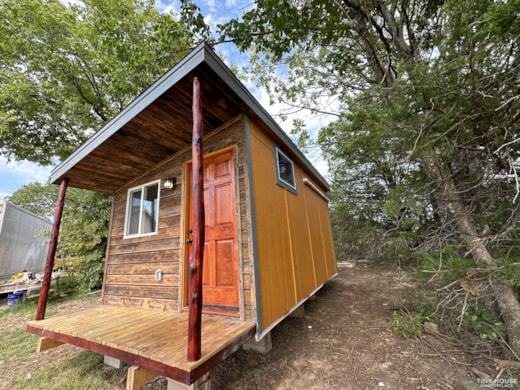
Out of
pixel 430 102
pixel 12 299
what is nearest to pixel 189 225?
pixel 430 102

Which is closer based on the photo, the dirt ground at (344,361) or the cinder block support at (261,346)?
the dirt ground at (344,361)

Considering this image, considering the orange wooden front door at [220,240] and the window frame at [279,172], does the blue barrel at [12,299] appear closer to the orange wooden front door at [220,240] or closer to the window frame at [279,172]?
the orange wooden front door at [220,240]

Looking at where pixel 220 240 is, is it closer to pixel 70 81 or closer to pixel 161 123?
pixel 161 123

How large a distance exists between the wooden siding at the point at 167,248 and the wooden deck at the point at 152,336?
0.96ft

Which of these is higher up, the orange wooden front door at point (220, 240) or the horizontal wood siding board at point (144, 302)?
the orange wooden front door at point (220, 240)

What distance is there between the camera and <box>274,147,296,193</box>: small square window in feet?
→ 10.9

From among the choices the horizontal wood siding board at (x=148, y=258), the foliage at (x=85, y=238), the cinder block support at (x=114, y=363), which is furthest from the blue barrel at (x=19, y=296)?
the cinder block support at (x=114, y=363)

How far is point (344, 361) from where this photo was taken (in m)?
2.46

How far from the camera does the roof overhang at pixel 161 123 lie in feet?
6.91

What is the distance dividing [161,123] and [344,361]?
145 inches

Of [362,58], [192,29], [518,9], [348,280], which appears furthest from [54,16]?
[348,280]

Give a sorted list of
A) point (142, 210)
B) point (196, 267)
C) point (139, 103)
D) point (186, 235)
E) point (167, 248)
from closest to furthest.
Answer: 1. point (196, 267)
2. point (139, 103)
3. point (186, 235)
4. point (167, 248)
5. point (142, 210)

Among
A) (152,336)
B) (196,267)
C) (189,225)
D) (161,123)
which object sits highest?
(161,123)

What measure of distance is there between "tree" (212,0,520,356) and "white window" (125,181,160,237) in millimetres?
3110
